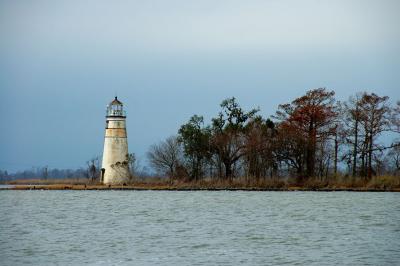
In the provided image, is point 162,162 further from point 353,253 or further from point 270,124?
point 353,253

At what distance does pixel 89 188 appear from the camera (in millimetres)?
69812

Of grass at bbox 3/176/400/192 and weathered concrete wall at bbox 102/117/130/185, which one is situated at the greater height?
weathered concrete wall at bbox 102/117/130/185

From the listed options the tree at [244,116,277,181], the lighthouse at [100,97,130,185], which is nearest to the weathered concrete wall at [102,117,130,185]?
the lighthouse at [100,97,130,185]

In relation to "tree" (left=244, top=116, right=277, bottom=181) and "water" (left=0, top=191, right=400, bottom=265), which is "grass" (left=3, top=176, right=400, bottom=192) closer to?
"tree" (left=244, top=116, right=277, bottom=181)

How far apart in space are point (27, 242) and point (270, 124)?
44.2 m

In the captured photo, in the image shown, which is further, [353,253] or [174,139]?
[174,139]

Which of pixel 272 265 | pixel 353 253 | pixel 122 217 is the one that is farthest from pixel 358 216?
pixel 272 265

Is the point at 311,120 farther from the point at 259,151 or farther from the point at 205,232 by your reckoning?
the point at 205,232

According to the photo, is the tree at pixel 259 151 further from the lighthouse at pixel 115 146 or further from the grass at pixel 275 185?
the lighthouse at pixel 115 146

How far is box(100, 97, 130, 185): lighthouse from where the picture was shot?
223 feet

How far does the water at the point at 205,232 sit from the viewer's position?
25969 mm

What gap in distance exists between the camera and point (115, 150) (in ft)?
224

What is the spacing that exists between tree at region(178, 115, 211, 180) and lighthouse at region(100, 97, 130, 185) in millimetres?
6590

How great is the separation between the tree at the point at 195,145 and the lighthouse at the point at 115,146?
21.6 ft
